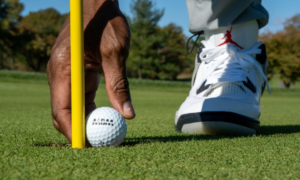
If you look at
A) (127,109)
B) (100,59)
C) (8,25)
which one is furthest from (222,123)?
(8,25)

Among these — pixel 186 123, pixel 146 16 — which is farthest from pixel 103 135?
pixel 146 16

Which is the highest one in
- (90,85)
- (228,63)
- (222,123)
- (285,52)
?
(285,52)

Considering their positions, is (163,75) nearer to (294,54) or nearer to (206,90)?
(294,54)

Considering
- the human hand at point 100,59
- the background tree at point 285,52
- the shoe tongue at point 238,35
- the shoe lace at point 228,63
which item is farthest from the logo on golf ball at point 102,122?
the background tree at point 285,52

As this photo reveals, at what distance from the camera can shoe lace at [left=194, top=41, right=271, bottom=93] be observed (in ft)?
7.72

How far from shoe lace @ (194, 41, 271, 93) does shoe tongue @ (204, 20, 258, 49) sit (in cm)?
5

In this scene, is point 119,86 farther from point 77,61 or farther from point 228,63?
point 228,63

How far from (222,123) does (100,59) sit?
3.28ft

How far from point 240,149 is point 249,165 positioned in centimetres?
31

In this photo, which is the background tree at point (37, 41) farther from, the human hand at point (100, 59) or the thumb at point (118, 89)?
the thumb at point (118, 89)

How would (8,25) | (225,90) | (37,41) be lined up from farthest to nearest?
1. (37,41)
2. (8,25)
3. (225,90)

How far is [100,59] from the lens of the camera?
139 centimetres

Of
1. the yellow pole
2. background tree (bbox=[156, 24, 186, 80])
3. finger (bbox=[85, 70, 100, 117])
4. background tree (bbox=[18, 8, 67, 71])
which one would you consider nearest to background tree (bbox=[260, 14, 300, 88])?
background tree (bbox=[156, 24, 186, 80])

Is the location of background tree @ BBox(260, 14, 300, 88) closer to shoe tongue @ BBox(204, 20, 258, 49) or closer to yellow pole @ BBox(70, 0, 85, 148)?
shoe tongue @ BBox(204, 20, 258, 49)
